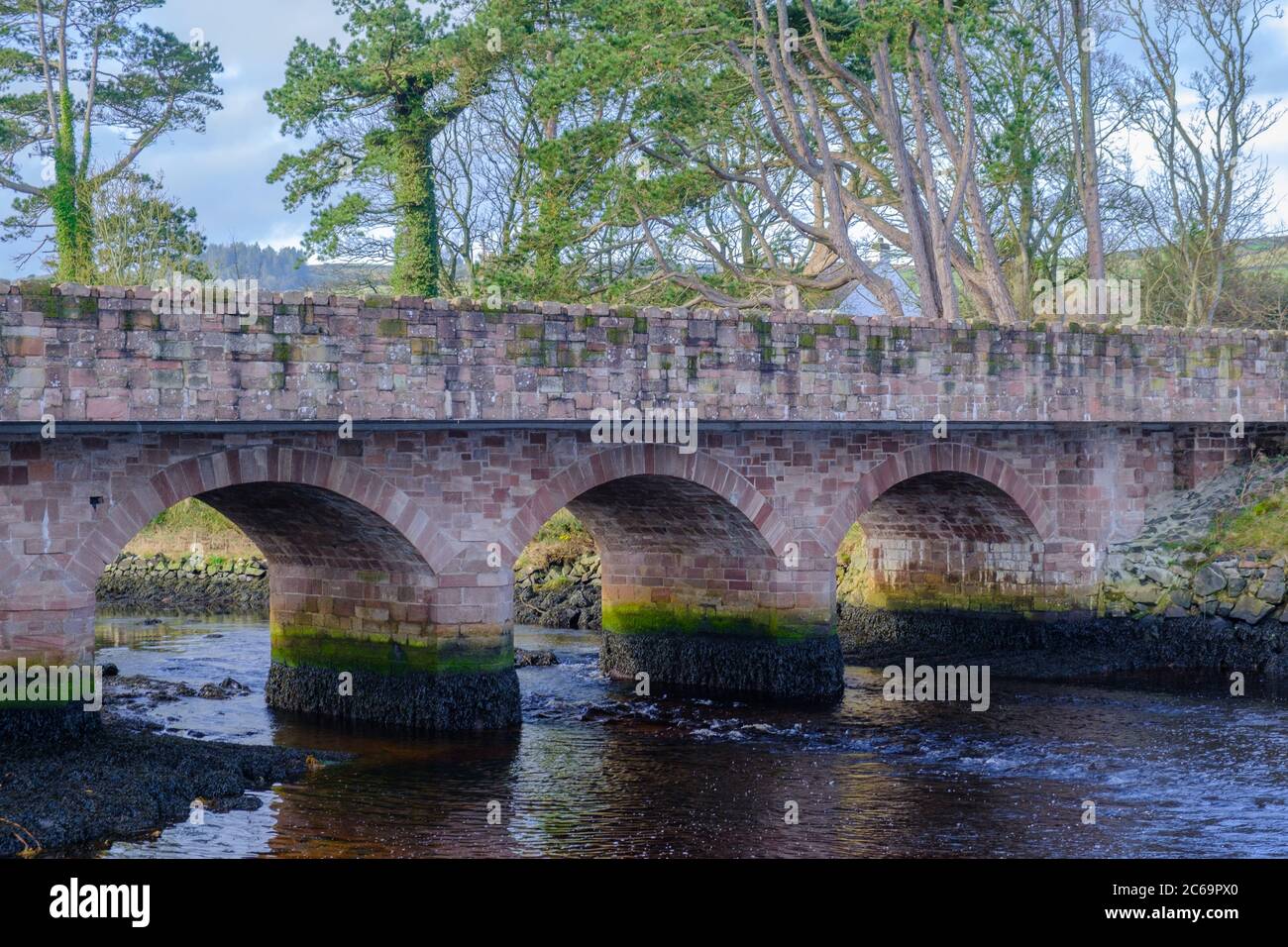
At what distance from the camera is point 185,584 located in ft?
102

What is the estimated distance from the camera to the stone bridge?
13742 mm

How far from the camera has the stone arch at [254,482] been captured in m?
14.1

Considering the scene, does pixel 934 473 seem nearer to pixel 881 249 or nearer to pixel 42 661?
pixel 881 249

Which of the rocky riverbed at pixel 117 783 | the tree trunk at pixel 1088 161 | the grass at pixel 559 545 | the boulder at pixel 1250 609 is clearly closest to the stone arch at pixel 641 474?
the rocky riverbed at pixel 117 783

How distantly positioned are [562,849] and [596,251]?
13644 millimetres

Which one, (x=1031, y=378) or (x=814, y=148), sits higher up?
(x=814, y=148)

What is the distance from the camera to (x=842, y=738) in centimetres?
1712

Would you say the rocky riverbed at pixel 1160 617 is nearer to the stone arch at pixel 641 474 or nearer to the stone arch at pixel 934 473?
the stone arch at pixel 934 473

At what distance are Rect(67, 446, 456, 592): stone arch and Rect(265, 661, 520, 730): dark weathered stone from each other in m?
1.39

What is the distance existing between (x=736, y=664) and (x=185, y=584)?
15.0 metres

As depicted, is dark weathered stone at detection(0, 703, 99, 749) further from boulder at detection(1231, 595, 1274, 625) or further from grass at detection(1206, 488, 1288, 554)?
grass at detection(1206, 488, 1288, 554)
